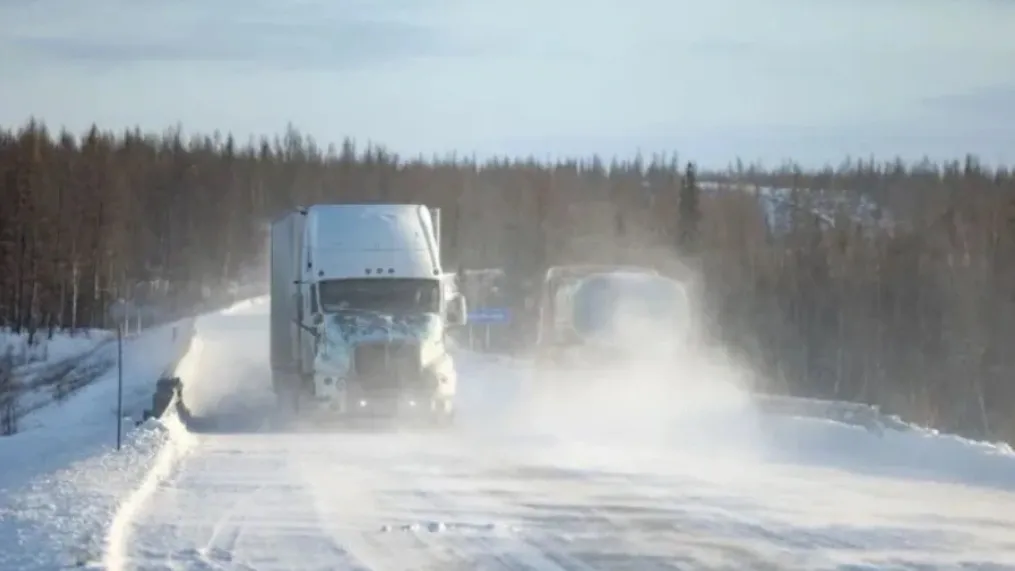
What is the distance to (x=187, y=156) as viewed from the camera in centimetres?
16012

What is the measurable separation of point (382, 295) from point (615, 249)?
3829 inches

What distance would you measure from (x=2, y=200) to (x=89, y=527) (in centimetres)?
8306

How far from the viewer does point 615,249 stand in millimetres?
123312

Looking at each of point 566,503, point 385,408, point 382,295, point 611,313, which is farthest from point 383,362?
point 566,503

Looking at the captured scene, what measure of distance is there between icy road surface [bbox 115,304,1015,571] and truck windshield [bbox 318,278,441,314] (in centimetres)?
245

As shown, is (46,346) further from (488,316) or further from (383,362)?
(383,362)

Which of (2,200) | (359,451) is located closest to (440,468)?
(359,451)

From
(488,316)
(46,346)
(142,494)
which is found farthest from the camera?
(46,346)

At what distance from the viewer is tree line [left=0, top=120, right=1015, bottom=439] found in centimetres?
7862

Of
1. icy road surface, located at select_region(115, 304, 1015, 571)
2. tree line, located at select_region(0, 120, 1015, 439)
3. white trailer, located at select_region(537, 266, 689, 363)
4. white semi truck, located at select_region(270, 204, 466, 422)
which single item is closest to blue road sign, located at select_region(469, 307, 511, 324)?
tree line, located at select_region(0, 120, 1015, 439)

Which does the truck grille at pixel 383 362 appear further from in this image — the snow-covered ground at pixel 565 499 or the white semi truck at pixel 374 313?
the snow-covered ground at pixel 565 499

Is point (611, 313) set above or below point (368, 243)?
below

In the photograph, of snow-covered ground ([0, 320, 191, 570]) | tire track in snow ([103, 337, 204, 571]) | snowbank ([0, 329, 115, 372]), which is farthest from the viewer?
snowbank ([0, 329, 115, 372])

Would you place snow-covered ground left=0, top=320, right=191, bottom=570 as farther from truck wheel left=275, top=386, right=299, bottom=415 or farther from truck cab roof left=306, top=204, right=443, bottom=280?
truck cab roof left=306, top=204, right=443, bottom=280
